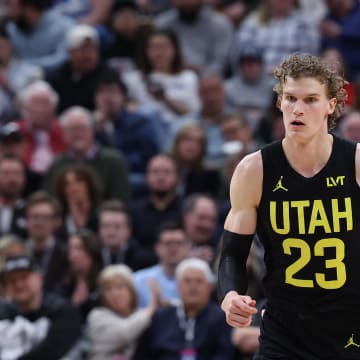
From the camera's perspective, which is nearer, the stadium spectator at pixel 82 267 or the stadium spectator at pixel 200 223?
the stadium spectator at pixel 82 267

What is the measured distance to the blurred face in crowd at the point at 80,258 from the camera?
8750 mm

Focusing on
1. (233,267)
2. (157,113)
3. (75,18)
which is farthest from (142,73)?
(233,267)

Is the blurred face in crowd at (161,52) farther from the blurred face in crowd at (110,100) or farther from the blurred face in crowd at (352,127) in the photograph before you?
the blurred face in crowd at (352,127)

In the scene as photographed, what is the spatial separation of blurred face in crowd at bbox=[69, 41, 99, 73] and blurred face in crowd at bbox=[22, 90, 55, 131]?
38.0 inches

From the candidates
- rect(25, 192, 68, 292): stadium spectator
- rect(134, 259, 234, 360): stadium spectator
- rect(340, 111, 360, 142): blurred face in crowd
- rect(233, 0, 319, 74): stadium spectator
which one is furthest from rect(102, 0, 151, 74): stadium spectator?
rect(134, 259, 234, 360): stadium spectator

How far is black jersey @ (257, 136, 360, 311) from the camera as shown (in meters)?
4.85

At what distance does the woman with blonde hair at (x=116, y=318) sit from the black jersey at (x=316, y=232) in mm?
3341

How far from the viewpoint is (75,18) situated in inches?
519

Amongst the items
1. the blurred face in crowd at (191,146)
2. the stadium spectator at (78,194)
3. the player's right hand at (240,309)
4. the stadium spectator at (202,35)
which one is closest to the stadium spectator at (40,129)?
the stadium spectator at (78,194)

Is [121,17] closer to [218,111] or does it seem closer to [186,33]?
[186,33]

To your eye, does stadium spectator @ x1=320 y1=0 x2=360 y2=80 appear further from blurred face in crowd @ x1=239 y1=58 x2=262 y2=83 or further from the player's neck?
the player's neck

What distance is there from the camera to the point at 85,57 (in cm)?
1131

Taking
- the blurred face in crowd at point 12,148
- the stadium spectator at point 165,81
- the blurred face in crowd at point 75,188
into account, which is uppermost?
the stadium spectator at point 165,81

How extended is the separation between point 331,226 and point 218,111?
20.2 ft
